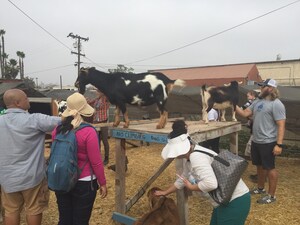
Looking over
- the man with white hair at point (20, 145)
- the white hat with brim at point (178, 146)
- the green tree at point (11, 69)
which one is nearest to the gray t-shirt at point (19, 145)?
the man with white hair at point (20, 145)

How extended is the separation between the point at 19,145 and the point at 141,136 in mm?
1297

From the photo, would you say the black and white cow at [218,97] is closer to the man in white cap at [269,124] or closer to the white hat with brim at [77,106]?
the man in white cap at [269,124]

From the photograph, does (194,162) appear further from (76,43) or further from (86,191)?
(76,43)

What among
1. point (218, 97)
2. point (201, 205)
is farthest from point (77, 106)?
point (201, 205)

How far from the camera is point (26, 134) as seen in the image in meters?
2.99

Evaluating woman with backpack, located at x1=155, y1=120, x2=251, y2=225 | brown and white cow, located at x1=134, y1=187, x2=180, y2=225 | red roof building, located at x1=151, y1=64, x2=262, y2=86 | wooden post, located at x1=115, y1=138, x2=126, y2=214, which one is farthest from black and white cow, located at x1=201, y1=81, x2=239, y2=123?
red roof building, located at x1=151, y1=64, x2=262, y2=86

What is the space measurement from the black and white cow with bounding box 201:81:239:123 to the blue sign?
4.81 ft

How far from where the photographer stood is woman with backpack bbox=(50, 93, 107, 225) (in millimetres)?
2744

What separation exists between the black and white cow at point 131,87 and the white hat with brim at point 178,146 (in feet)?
3.68

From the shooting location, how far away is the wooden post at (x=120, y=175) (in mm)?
4004

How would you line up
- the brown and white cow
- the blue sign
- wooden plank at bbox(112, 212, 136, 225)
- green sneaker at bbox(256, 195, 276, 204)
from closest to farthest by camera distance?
the brown and white cow, the blue sign, wooden plank at bbox(112, 212, 136, 225), green sneaker at bbox(256, 195, 276, 204)

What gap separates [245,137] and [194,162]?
7.38m

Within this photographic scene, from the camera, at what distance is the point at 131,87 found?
3.64 meters

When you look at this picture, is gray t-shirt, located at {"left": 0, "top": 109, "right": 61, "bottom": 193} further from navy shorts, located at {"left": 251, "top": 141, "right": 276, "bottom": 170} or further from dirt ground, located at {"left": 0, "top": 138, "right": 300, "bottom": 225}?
navy shorts, located at {"left": 251, "top": 141, "right": 276, "bottom": 170}
